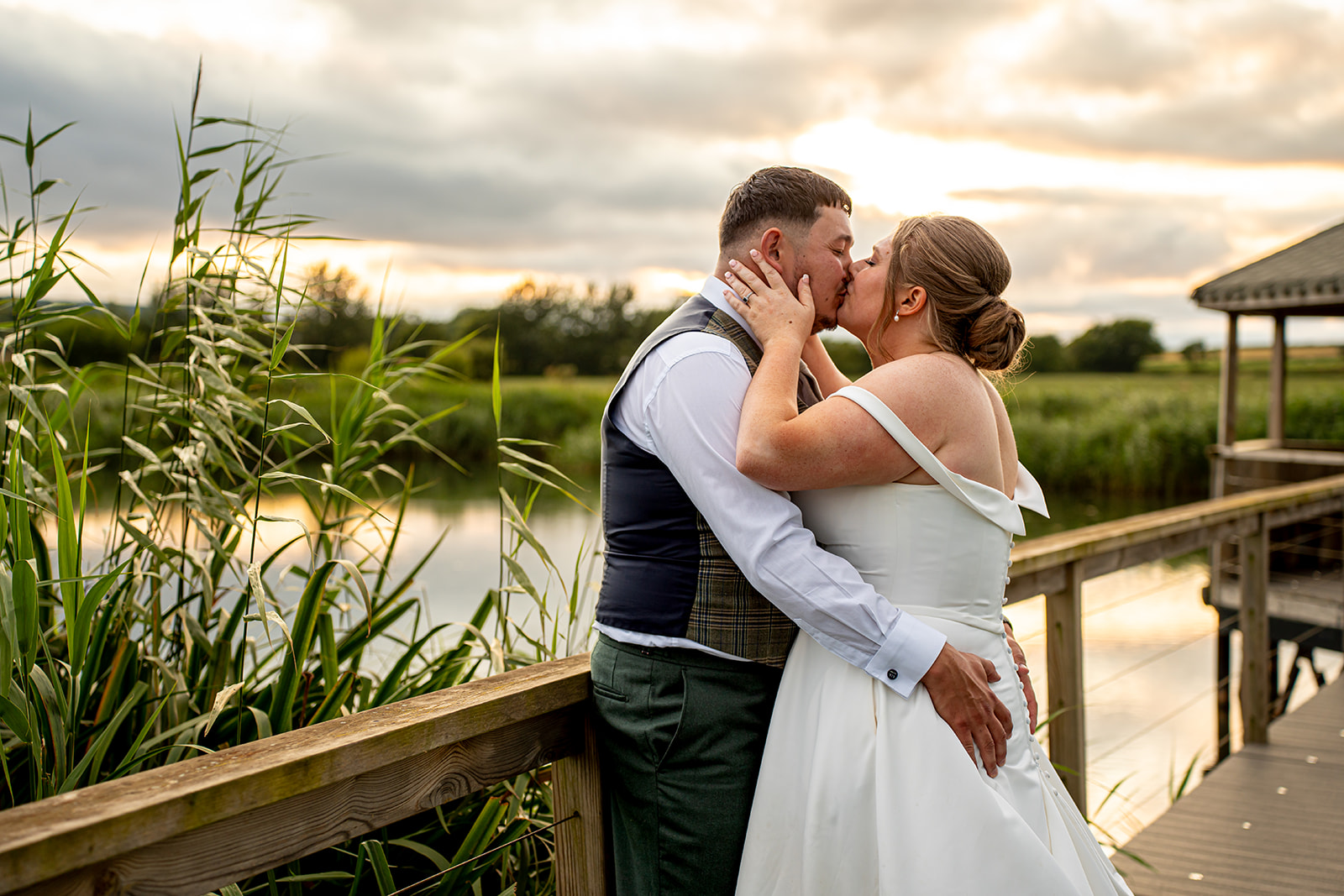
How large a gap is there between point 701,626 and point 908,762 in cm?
36

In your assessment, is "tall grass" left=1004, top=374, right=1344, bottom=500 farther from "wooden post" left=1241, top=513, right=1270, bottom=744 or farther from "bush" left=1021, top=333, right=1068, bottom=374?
"bush" left=1021, top=333, right=1068, bottom=374

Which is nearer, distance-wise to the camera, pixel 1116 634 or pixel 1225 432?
pixel 1225 432

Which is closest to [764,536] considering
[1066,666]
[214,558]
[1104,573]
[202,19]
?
[214,558]

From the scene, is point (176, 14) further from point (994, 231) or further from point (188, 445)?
point (994, 231)

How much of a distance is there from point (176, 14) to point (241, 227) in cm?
215

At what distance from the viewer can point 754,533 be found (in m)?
1.30

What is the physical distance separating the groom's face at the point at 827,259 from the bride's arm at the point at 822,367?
0.28m

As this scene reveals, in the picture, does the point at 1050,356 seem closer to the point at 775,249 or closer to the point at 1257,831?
the point at 1257,831

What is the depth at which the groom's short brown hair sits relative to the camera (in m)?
1.59

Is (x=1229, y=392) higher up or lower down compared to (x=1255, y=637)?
higher up

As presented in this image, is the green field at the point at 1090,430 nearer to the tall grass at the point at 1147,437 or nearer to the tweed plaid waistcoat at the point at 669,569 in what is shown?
the tall grass at the point at 1147,437

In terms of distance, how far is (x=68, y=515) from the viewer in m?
1.51

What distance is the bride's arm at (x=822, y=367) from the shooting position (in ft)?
6.31

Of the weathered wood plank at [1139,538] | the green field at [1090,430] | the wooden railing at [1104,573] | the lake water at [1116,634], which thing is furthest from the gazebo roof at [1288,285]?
the green field at [1090,430]
